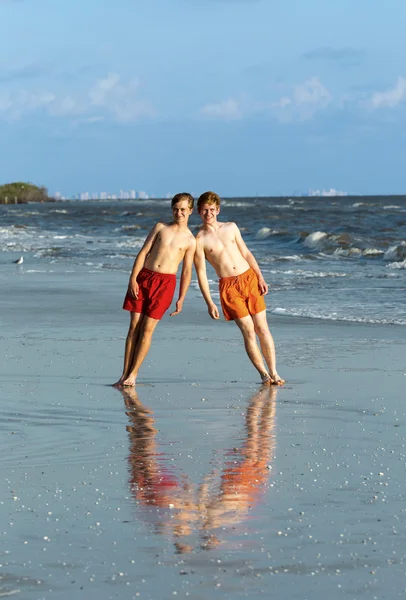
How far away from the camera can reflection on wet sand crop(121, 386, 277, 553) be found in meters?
4.36

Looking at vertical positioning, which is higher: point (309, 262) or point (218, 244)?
point (218, 244)

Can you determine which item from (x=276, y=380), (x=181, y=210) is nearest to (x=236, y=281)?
(x=181, y=210)

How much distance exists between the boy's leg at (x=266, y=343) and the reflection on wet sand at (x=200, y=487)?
1.72m

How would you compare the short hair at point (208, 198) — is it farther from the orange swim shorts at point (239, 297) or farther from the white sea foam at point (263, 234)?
the white sea foam at point (263, 234)

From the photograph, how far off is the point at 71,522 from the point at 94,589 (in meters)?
0.77

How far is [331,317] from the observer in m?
12.4

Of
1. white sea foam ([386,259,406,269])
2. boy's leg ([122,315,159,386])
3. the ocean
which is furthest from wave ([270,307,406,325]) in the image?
white sea foam ([386,259,406,269])

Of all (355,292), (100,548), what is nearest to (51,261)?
(355,292)

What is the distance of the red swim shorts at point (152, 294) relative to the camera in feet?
27.1

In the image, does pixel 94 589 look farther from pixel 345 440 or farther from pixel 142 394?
pixel 142 394

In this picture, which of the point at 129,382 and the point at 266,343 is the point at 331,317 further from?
the point at 129,382

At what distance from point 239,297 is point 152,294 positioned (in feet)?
2.33

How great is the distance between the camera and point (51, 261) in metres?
23.5

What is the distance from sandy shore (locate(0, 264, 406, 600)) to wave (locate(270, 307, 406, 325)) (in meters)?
1.94
